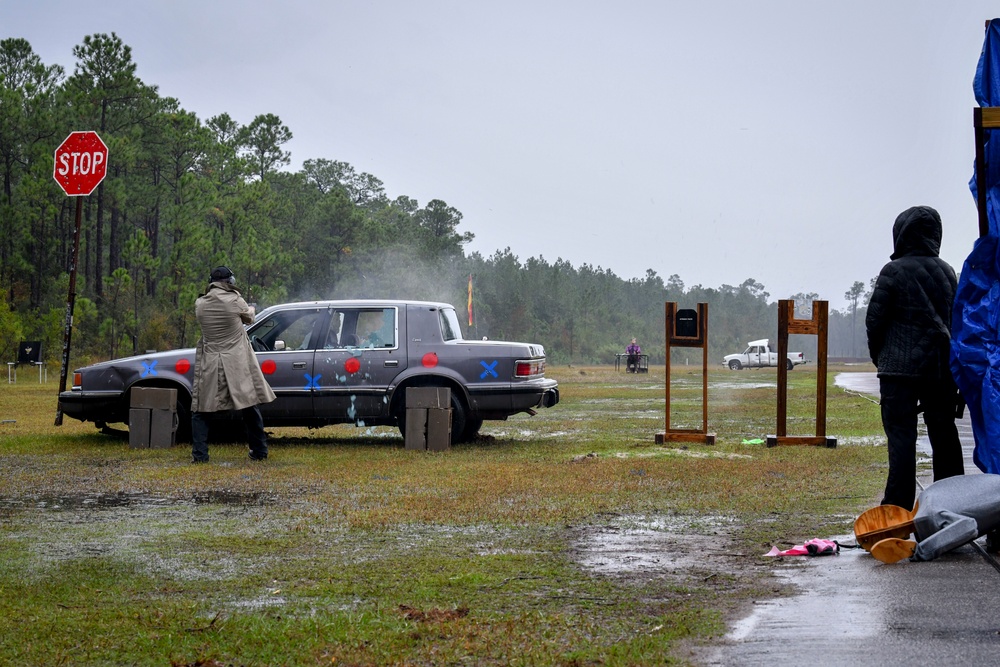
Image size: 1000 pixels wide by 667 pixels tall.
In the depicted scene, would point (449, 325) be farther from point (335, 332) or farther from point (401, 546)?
point (401, 546)

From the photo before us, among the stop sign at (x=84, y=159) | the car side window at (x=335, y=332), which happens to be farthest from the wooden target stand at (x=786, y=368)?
the stop sign at (x=84, y=159)

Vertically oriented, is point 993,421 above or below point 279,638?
above

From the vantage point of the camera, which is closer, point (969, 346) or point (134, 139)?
point (969, 346)

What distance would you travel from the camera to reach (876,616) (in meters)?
4.89

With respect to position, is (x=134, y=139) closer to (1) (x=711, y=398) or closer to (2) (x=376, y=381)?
(1) (x=711, y=398)

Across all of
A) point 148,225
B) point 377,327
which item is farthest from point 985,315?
point 148,225

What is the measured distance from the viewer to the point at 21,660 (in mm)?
4359

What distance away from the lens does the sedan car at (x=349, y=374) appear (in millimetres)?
13328

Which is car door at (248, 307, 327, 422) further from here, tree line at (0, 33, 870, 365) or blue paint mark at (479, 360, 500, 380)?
tree line at (0, 33, 870, 365)

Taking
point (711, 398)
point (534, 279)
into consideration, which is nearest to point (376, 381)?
point (711, 398)

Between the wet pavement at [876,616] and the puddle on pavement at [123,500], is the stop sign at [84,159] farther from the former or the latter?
the wet pavement at [876,616]

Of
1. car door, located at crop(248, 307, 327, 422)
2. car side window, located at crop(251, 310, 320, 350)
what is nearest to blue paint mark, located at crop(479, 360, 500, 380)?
car door, located at crop(248, 307, 327, 422)

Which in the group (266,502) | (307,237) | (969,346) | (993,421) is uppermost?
(307,237)

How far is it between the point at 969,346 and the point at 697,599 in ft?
7.97
